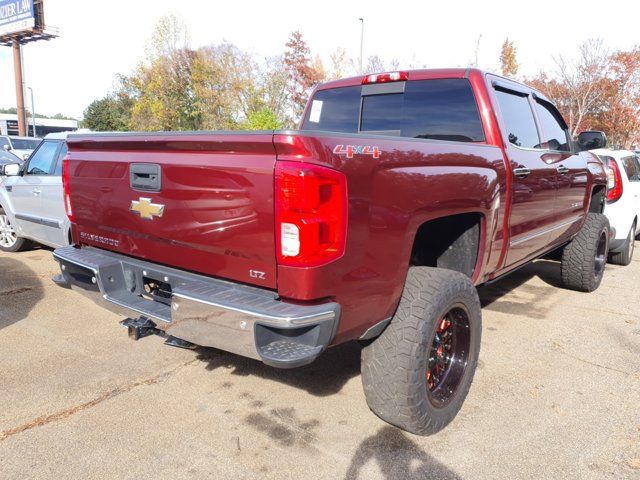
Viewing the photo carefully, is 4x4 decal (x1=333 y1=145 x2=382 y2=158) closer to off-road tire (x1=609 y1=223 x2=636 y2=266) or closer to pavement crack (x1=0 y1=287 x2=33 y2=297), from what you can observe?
pavement crack (x1=0 y1=287 x2=33 y2=297)

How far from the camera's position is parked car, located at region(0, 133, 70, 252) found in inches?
224

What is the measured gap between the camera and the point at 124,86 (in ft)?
125

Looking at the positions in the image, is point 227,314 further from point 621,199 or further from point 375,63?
point 375,63

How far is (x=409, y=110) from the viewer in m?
3.66

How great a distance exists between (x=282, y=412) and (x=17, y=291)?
12.0 feet

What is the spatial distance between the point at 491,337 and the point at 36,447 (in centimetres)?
336

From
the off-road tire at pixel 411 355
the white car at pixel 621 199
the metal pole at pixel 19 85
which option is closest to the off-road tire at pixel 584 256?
the white car at pixel 621 199

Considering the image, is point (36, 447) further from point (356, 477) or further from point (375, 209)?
point (375, 209)

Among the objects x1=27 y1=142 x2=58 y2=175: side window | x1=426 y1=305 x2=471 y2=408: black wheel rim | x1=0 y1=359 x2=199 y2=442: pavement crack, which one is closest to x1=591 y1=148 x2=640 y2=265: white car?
x1=426 y1=305 x2=471 y2=408: black wheel rim

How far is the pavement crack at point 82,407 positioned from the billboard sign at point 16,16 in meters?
35.5

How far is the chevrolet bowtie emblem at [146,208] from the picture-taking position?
252 centimetres

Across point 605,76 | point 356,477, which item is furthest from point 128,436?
point 605,76

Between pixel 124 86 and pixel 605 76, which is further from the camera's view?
pixel 124 86

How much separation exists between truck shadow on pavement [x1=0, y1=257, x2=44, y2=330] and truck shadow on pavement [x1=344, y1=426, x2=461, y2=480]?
10.9 ft
